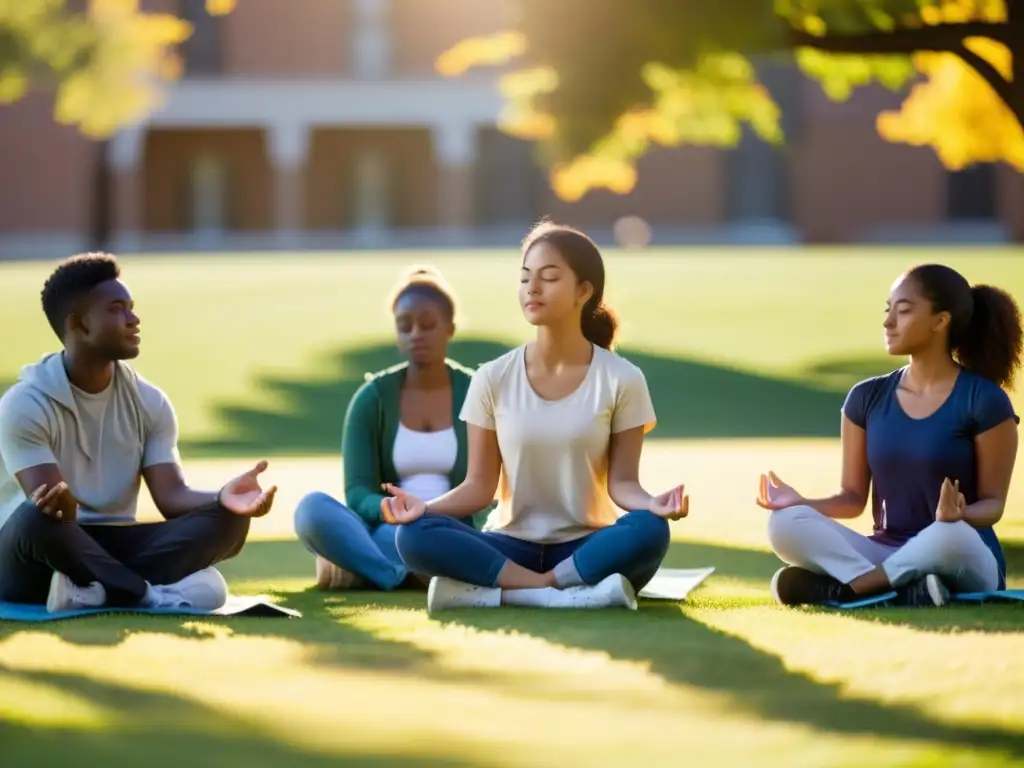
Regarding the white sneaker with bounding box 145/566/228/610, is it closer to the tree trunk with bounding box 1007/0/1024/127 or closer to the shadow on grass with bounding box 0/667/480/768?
the shadow on grass with bounding box 0/667/480/768

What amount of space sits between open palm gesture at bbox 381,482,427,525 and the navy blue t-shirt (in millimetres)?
1536

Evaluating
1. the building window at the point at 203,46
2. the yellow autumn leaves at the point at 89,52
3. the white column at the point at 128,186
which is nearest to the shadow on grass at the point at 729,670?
the yellow autumn leaves at the point at 89,52

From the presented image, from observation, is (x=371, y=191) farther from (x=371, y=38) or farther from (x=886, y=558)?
(x=886, y=558)

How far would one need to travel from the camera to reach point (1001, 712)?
4.01 metres

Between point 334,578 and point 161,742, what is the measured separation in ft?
10.6

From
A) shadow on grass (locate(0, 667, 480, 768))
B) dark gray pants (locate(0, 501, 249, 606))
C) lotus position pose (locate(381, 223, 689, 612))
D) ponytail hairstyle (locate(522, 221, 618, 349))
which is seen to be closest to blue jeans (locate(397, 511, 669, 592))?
lotus position pose (locate(381, 223, 689, 612))

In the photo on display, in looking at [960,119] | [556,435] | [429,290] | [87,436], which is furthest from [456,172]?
[556,435]

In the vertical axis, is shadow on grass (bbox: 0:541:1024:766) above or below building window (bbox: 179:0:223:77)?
below

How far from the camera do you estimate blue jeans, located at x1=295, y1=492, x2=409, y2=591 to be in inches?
271

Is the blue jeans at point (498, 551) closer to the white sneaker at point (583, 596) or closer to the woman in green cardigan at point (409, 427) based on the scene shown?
the white sneaker at point (583, 596)

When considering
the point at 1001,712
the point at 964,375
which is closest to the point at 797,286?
the point at 964,375

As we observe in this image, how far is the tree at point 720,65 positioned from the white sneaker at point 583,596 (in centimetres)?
524

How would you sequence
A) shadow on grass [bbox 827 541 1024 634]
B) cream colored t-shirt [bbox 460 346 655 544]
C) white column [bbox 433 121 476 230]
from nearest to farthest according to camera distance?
shadow on grass [bbox 827 541 1024 634] < cream colored t-shirt [bbox 460 346 655 544] < white column [bbox 433 121 476 230]

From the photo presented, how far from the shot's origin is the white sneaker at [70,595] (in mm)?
5766
